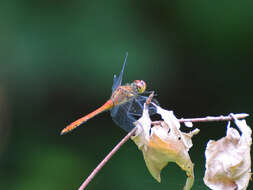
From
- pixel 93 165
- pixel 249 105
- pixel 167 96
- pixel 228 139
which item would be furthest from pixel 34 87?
pixel 228 139

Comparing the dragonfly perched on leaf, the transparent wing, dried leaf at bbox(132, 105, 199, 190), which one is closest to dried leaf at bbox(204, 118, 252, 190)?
dried leaf at bbox(132, 105, 199, 190)

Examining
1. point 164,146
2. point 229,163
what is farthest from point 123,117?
point 229,163

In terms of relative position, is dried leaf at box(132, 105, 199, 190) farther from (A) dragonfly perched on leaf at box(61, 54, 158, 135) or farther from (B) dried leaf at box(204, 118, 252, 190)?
(A) dragonfly perched on leaf at box(61, 54, 158, 135)

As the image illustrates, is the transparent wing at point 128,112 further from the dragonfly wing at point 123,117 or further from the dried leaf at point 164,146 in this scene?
the dried leaf at point 164,146

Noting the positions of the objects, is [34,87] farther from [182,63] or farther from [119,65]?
[182,63]

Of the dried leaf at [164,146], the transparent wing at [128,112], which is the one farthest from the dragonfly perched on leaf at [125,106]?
the dried leaf at [164,146]
